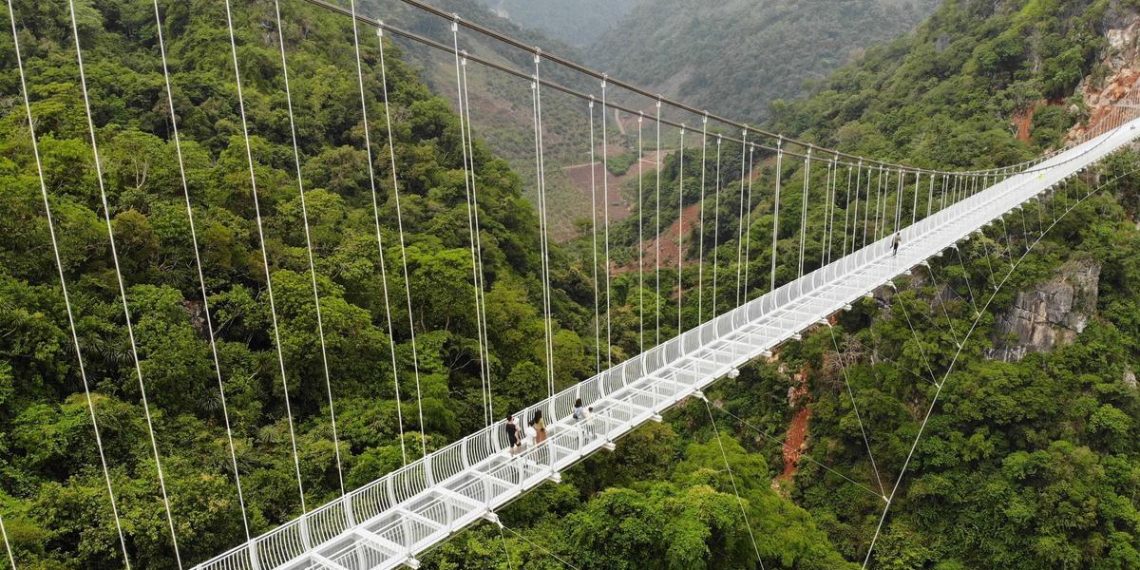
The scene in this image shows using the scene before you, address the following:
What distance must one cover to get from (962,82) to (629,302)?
867 inches

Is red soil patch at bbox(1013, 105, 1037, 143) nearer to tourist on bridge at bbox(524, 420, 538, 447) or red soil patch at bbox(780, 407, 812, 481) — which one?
red soil patch at bbox(780, 407, 812, 481)

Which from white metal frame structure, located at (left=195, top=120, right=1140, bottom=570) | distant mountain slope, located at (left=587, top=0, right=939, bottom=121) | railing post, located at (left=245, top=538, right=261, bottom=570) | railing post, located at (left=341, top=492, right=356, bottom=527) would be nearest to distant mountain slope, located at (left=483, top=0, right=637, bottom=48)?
distant mountain slope, located at (left=587, top=0, right=939, bottom=121)

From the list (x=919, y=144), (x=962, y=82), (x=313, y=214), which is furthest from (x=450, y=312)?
(x=962, y=82)

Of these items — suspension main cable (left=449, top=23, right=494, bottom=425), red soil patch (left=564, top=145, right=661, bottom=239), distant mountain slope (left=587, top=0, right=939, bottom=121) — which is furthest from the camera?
distant mountain slope (left=587, top=0, right=939, bottom=121)

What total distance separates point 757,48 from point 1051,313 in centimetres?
7089

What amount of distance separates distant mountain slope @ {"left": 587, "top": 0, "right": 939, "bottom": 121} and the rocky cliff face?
2043 inches

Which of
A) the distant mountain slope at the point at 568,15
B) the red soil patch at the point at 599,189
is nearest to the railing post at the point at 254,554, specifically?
the red soil patch at the point at 599,189

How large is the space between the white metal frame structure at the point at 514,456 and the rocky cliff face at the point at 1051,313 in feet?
31.7

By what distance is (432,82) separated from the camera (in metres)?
57.0

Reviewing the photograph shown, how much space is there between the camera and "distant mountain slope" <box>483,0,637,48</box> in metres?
146

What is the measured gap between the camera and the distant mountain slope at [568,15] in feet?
479

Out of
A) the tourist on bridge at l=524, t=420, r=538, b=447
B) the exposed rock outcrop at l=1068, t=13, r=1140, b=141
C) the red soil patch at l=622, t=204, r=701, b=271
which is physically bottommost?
the red soil patch at l=622, t=204, r=701, b=271

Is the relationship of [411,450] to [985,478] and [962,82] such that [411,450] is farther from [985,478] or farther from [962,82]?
[962,82]

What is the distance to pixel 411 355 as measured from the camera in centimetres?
1642
